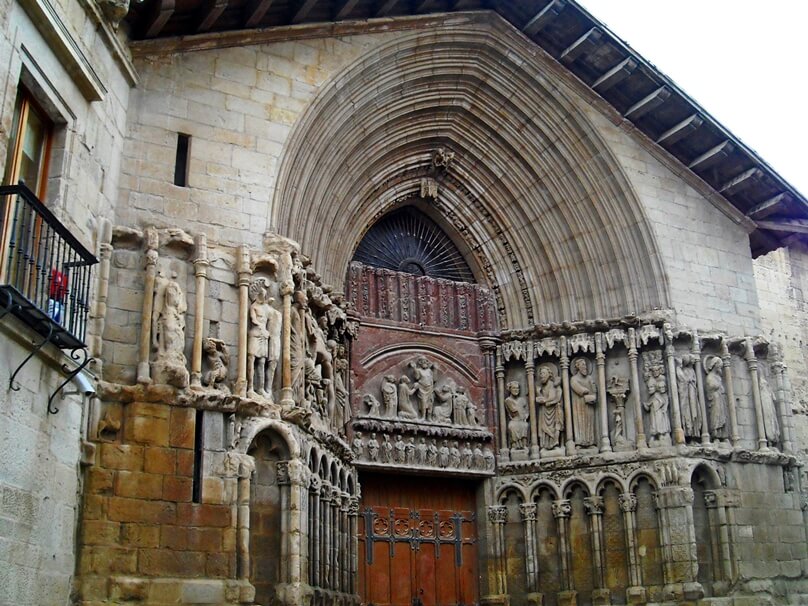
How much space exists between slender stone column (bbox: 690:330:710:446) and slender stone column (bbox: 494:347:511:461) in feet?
7.57

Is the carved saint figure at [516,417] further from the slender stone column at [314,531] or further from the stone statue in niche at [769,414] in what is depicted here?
the slender stone column at [314,531]

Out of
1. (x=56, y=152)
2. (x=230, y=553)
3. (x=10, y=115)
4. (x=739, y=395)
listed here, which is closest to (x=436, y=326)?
(x=739, y=395)

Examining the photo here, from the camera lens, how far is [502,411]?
40.4 ft

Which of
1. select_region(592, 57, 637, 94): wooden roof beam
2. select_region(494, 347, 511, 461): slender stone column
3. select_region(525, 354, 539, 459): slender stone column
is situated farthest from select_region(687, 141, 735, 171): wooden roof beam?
select_region(494, 347, 511, 461): slender stone column

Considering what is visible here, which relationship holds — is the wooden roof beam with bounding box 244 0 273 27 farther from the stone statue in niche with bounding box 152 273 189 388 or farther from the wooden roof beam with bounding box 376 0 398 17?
the stone statue in niche with bounding box 152 273 189 388

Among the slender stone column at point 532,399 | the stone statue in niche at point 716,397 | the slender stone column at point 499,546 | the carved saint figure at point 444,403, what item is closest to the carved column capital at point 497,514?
the slender stone column at point 499,546

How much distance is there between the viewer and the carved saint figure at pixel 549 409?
11.9 meters

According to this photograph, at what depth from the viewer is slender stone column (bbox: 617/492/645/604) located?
1093cm

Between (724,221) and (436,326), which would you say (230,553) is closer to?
(436,326)

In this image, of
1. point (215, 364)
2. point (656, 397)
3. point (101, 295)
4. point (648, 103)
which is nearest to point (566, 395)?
point (656, 397)

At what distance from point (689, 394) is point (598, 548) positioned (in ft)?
6.76

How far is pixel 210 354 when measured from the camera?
870 cm

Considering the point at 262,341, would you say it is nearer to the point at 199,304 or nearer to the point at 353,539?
the point at 199,304

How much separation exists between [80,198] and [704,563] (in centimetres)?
762
